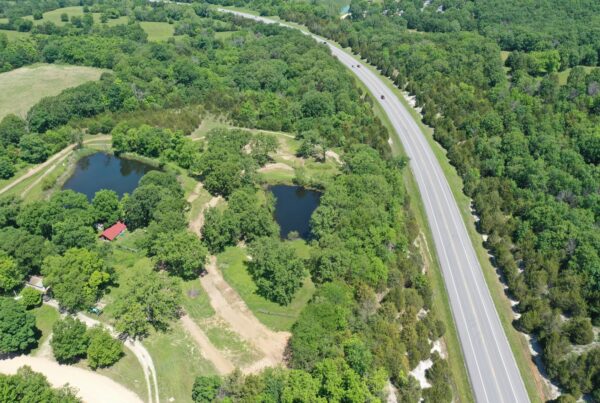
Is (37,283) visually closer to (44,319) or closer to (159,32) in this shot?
(44,319)

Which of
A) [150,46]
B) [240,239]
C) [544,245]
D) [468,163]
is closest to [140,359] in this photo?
[240,239]

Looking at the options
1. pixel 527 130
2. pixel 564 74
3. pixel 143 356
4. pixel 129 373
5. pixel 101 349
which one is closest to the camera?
pixel 101 349

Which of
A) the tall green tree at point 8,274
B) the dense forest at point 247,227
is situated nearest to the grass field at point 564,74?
the dense forest at point 247,227

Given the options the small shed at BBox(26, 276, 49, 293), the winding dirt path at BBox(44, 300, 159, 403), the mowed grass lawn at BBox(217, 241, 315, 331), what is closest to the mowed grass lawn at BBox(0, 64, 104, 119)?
the small shed at BBox(26, 276, 49, 293)

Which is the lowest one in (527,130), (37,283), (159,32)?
(37,283)

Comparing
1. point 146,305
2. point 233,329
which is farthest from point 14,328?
point 233,329

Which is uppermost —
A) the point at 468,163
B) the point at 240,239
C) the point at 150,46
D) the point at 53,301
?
the point at 468,163

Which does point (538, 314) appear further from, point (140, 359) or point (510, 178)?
point (140, 359)

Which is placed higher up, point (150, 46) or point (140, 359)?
point (150, 46)
